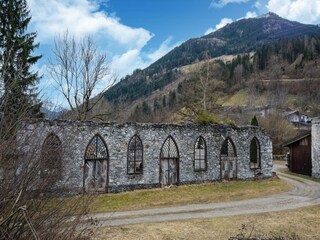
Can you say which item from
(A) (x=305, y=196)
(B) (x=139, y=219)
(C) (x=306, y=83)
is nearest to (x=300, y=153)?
(A) (x=305, y=196)

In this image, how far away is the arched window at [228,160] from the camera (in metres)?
24.5

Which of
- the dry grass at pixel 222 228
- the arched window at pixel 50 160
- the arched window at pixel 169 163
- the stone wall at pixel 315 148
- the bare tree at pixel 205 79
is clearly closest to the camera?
the arched window at pixel 50 160

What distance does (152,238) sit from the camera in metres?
12.1

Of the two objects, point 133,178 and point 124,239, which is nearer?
point 124,239

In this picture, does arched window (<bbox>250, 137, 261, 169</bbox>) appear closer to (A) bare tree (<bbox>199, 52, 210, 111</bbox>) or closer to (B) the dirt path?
(B) the dirt path

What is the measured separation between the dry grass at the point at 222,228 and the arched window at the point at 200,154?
8.17m

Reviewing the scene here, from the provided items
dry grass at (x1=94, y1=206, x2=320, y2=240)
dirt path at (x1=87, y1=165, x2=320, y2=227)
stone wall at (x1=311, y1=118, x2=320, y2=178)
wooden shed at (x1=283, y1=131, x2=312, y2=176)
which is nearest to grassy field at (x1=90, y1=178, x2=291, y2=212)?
dirt path at (x1=87, y1=165, x2=320, y2=227)

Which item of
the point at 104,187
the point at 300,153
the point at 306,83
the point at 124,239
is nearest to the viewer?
the point at 124,239

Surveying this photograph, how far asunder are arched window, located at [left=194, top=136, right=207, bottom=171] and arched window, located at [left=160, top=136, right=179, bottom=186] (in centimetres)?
154

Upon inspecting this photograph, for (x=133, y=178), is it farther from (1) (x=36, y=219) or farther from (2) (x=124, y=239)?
(1) (x=36, y=219)

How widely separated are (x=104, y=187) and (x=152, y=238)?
29.2 ft

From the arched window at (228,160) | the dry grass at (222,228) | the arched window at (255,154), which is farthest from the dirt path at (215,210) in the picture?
the arched window at (255,154)

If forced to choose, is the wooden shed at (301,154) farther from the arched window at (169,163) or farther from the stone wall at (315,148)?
the arched window at (169,163)

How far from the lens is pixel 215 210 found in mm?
17094
